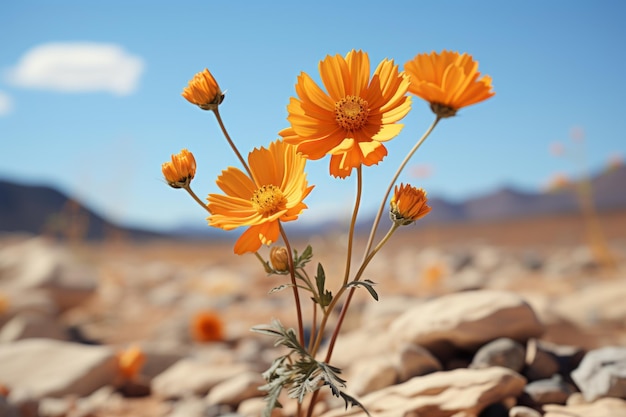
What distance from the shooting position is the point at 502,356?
2947mm

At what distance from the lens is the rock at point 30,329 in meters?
5.34

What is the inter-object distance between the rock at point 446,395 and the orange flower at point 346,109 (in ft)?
4.35

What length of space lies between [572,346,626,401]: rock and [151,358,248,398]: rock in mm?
2079

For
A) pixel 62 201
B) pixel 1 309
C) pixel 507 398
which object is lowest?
pixel 507 398

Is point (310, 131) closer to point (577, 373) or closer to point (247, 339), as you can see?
point (577, 373)

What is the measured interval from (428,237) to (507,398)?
2189 cm

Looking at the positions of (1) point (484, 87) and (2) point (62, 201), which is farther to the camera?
(2) point (62, 201)

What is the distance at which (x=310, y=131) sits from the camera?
1.70 m

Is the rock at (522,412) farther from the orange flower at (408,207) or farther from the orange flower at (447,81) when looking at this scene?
the orange flower at (447,81)

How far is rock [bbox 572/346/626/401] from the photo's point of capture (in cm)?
268

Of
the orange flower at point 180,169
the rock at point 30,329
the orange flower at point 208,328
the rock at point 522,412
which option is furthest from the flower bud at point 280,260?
the rock at point 30,329

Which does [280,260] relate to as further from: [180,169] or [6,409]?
[6,409]

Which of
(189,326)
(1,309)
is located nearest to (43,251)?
(1,309)

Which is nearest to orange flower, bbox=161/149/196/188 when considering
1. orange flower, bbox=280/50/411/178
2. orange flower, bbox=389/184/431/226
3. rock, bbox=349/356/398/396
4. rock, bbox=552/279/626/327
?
A: orange flower, bbox=280/50/411/178
